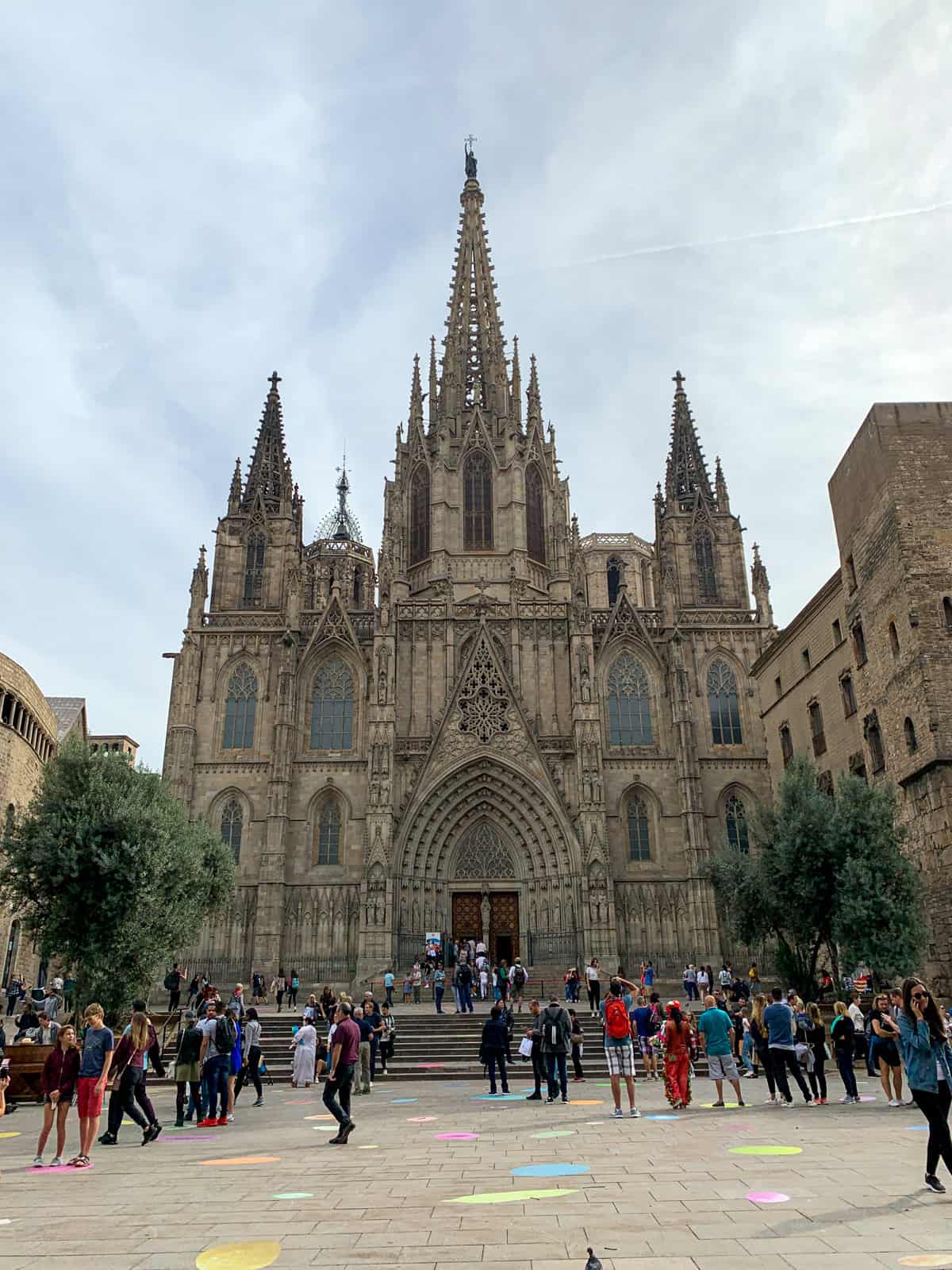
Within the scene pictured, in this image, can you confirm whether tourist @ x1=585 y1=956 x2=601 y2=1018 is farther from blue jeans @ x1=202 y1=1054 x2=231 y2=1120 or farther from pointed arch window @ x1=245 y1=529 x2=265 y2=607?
pointed arch window @ x1=245 y1=529 x2=265 y2=607

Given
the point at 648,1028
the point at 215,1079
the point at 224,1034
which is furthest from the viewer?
the point at 648,1028

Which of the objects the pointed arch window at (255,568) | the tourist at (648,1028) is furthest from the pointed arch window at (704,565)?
the tourist at (648,1028)

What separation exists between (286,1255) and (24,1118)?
438 inches

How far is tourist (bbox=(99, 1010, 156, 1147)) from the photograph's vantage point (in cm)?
1095

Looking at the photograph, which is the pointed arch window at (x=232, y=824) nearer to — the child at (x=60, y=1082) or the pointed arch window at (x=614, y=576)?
the child at (x=60, y=1082)

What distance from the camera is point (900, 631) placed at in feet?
84.7

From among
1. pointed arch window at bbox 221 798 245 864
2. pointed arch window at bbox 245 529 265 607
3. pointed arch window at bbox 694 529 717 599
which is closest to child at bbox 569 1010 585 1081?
pointed arch window at bbox 221 798 245 864

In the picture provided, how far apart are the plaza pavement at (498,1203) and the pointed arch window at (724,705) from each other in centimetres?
2799

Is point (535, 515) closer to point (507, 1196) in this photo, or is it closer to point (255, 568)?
point (255, 568)

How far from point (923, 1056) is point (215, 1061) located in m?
9.43

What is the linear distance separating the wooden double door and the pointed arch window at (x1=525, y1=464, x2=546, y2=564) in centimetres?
1661

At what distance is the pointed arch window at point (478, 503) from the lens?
45281mm

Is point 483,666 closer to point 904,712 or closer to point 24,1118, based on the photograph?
point 904,712

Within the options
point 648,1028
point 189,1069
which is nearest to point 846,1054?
point 648,1028
